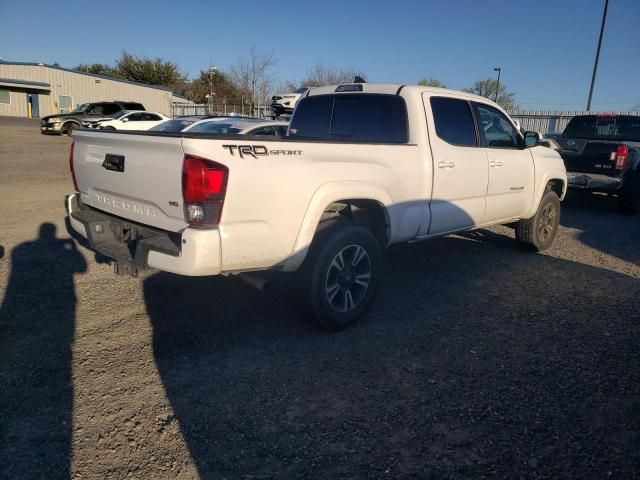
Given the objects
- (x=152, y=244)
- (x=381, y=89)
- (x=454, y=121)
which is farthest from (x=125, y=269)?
(x=454, y=121)

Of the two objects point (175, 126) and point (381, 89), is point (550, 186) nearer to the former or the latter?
point (381, 89)

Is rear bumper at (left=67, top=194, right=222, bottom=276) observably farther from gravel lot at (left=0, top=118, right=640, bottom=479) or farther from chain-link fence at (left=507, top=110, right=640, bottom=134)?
chain-link fence at (left=507, top=110, right=640, bottom=134)

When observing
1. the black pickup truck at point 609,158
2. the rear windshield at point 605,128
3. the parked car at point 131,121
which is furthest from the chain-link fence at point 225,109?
the black pickup truck at point 609,158

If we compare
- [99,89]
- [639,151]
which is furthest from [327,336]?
[99,89]

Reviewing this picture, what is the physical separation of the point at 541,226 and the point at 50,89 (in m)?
48.9

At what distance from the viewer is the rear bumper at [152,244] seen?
2.85 metres

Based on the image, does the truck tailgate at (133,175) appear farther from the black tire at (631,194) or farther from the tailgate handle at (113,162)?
the black tire at (631,194)

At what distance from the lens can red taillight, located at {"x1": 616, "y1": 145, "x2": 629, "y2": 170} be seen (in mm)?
8695

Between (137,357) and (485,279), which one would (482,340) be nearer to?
(485,279)

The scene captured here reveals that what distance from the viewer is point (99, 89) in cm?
4622

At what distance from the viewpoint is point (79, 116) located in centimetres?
2497

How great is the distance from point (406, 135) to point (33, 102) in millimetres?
49573

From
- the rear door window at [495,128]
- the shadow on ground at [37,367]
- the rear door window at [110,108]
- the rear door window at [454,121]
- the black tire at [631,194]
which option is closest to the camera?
the shadow on ground at [37,367]

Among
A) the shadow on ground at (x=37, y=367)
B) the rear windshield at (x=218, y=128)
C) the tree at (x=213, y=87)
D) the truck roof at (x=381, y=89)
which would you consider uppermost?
the tree at (x=213, y=87)
